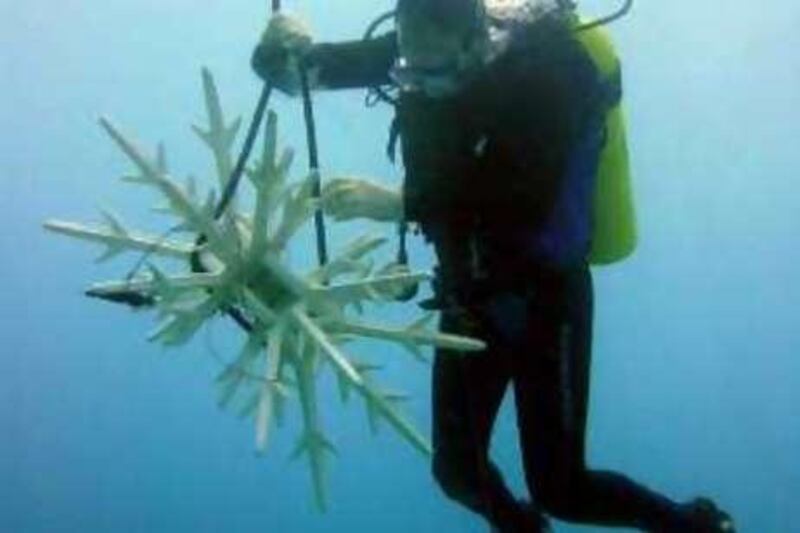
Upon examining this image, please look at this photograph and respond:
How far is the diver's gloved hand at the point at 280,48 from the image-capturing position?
3.03 metres

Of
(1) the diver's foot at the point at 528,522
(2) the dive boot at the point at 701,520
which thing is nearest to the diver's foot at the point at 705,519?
(2) the dive boot at the point at 701,520

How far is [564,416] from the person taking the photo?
14.5 ft

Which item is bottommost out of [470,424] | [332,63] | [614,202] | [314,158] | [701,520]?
[701,520]

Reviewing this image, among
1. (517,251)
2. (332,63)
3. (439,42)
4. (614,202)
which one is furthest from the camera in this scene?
(614,202)

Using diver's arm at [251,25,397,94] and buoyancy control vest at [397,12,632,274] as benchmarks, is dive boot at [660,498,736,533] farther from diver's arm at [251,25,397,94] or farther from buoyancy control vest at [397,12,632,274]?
diver's arm at [251,25,397,94]

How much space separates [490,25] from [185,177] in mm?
1144

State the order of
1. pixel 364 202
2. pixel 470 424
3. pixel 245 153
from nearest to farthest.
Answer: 1. pixel 245 153
2. pixel 364 202
3. pixel 470 424

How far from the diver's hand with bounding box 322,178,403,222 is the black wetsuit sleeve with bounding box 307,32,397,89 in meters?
0.30

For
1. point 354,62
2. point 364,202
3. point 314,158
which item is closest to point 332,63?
point 354,62

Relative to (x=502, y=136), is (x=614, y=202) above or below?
below

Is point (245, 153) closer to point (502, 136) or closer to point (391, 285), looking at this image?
point (391, 285)

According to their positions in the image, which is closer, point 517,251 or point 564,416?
point 517,251

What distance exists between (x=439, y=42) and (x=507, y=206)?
27.1 inches

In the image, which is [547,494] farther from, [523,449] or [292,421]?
[292,421]
